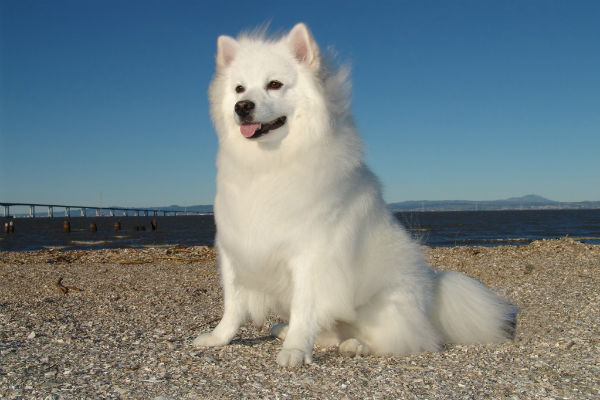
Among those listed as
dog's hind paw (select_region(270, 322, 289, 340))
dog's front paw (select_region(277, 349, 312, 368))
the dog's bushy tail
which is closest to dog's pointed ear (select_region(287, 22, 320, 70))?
dog's front paw (select_region(277, 349, 312, 368))

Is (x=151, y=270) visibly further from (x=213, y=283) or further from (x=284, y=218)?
(x=284, y=218)

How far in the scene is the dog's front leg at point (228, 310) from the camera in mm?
4105

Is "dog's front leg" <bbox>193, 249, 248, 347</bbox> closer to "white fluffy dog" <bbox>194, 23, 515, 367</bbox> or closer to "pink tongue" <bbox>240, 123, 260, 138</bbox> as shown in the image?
"white fluffy dog" <bbox>194, 23, 515, 367</bbox>

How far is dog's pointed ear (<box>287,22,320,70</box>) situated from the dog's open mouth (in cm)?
47

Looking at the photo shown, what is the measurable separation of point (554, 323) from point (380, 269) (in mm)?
2234

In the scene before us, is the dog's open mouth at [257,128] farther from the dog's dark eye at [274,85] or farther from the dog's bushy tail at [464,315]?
the dog's bushy tail at [464,315]

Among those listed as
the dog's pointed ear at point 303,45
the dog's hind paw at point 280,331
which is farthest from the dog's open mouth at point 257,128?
the dog's hind paw at point 280,331

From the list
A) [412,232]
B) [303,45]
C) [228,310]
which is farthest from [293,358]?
[303,45]

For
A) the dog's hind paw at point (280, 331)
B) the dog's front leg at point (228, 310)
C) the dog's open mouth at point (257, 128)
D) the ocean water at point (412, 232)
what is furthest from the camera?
the ocean water at point (412, 232)

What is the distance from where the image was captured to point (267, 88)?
3797 millimetres

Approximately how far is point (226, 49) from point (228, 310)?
2.07 metres

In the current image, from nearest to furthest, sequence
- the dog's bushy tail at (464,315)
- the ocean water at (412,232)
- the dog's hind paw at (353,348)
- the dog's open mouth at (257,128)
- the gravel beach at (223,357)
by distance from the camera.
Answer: the gravel beach at (223,357) < the dog's open mouth at (257,128) < the dog's hind paw at (353,348) < the dog's bushy tail at (464,315) < the ocean water at (412,232)

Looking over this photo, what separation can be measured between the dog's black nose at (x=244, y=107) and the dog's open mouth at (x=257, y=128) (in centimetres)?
10

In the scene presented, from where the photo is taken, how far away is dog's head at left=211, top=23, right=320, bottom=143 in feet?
12.1
